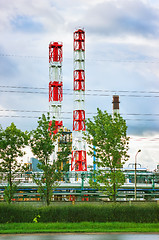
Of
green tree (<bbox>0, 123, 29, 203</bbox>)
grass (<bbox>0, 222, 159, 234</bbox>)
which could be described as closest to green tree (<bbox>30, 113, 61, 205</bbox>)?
green tree (<bbox>0, 123, 29, 203</bbox>)

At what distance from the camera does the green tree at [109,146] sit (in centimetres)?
2594

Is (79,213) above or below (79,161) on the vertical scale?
below

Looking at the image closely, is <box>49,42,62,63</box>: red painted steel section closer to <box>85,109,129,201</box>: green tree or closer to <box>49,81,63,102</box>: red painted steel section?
<box>49,81,63,102</box>: red painted steel section

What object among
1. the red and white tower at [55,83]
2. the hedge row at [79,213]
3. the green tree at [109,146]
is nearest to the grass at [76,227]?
the hedge row at [79,213]

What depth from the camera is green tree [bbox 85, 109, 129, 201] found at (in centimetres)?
2594

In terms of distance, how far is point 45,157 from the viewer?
26859 millimetres

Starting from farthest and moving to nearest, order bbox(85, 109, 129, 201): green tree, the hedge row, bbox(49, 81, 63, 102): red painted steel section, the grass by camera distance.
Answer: bbox(49, 81, 63, 102): red painted steel section, bbox(85, 109, 129, 201): green tree, the hedge row, the grass

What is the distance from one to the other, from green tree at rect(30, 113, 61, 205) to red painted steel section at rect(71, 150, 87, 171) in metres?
41.6

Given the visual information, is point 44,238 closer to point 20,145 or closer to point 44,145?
point 44,145

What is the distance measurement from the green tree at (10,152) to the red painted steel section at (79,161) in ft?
134

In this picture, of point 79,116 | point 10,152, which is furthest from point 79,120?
point 10,152

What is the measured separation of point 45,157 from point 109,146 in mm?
5136

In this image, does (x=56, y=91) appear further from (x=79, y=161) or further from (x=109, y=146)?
(x=109, y=146)

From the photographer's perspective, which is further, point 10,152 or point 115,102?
point 115,102
